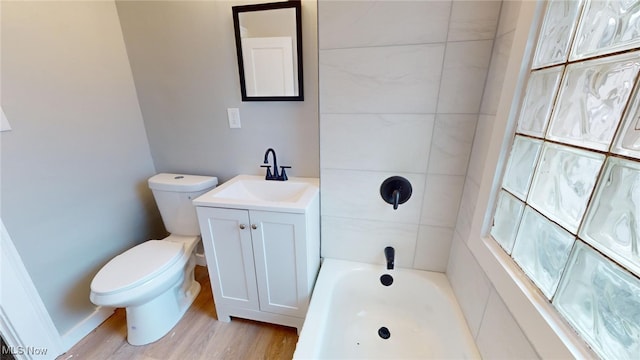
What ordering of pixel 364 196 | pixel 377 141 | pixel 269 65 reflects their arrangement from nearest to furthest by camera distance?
pixel 377 141
pixel 364 196
pixel 269 65

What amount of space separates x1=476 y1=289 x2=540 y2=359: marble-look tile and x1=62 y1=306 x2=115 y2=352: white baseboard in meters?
2.00

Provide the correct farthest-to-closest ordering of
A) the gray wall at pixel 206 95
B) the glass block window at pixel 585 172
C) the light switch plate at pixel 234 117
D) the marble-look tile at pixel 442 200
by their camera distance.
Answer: the light switch plate at pixel 234 117
the gray wall at pixel 206 95
the marble-look tile at pixel 442 200
the glass block window at pixel 585 172

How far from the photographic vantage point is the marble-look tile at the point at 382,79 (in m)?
0.99

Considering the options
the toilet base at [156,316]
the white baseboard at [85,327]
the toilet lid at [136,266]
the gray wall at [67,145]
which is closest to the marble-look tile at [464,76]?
the toilet lid at [136,266]

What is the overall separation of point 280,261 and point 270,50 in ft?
3.76

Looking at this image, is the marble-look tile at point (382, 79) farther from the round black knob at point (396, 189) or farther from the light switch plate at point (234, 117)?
the light switch plate at point (234, 117)

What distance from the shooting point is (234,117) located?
150cm

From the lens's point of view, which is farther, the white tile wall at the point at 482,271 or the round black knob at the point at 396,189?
the round black knob at the point at 396,189

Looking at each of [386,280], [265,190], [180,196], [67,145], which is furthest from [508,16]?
[67,145]

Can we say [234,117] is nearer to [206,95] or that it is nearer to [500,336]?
[206,95]

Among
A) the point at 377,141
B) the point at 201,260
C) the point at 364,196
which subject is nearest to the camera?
the point at 377,141

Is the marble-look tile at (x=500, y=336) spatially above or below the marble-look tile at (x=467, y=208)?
below

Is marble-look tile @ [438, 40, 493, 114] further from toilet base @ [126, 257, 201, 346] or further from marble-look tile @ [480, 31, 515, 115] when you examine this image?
→ toilet base @ [126, 257, 201, 346]

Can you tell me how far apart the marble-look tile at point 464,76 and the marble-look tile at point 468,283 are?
616 mm
